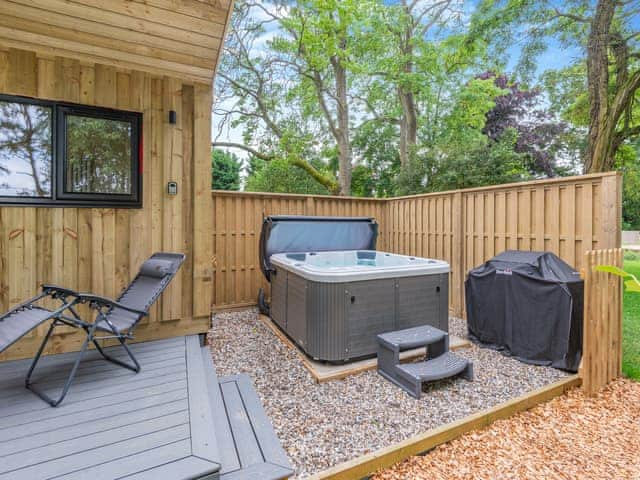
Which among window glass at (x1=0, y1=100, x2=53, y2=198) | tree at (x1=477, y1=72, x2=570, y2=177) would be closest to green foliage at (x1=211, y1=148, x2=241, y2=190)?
tree at (x1=477, y1=72, x2=570, y2=177)

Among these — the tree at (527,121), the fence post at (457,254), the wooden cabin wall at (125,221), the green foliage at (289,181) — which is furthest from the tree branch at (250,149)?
the tree at (527,121)

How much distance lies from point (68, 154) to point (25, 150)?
282 mm

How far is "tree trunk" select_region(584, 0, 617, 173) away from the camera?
5.82 metres

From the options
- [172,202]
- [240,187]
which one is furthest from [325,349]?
[240,187]

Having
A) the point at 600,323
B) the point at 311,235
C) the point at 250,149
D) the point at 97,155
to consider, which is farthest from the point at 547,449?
the point at 250,149

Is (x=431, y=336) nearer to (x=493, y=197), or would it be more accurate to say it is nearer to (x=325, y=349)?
(x=325, y=349)

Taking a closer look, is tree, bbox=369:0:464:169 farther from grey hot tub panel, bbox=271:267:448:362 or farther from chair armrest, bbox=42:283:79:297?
chair armrest, bbox=42:283:79:297

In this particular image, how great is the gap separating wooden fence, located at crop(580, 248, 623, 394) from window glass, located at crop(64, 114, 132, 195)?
13.6 feet

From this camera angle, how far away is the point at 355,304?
3.03 metres

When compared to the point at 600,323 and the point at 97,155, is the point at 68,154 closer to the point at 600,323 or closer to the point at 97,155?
the point at 97,155

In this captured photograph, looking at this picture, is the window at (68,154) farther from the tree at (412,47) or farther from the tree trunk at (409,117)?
the tree trunk at (409,117)

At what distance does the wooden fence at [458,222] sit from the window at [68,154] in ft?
6.52

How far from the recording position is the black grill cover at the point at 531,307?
2.91m

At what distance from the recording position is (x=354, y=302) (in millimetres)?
3027
